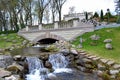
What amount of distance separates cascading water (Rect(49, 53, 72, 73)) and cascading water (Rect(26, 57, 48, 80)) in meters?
0.96

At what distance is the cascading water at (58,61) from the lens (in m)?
16.3

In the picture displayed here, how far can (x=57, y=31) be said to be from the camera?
25797 mm

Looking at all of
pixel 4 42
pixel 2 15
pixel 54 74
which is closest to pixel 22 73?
pixel 54 74

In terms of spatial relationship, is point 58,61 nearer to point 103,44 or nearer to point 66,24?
point 103,44

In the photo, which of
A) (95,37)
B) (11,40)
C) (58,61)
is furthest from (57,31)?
(58,61)

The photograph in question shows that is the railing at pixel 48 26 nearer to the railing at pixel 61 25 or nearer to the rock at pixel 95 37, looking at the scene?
the railing at pixel 61 25

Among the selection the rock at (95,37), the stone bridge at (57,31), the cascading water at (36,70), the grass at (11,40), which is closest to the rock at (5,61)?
the cascading water at (36,70)

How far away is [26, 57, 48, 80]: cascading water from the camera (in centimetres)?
1417

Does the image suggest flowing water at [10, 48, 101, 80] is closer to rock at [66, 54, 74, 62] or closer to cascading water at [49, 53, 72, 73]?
cascading water at [49, 53, 72, 73]

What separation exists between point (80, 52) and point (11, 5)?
75.1 ft

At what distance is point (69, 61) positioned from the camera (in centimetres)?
1703

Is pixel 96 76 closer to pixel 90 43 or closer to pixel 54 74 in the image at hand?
pixel 54 74

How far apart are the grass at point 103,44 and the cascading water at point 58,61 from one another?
7.78ft

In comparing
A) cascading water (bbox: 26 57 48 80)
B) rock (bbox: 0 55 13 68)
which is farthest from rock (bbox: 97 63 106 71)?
rock (bbox: 0 55 13 68)
